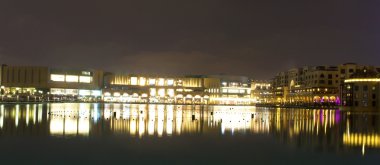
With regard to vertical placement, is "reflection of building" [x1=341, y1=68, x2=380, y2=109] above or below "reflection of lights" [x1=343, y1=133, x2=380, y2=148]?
above

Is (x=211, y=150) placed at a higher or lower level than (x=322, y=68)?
lower

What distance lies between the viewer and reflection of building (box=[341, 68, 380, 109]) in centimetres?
12131

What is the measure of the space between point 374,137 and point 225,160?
1616cm

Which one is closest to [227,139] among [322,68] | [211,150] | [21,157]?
[211,150]

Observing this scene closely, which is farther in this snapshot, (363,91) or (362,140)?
(363,91)

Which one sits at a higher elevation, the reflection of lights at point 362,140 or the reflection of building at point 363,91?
the reflection of building at point 363,91

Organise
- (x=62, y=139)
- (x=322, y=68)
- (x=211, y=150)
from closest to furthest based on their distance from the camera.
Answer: (x=211, y=150)
(x=62, y=139)
(x=322, y=68)

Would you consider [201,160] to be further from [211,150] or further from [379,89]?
[379,89]

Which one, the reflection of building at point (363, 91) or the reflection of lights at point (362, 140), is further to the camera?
the reflection of building at point (363, 91)

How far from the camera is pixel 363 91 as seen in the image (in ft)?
403

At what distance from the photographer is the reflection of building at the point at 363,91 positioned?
121 metres

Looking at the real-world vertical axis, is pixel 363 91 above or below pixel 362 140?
above

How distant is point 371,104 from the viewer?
121 metres

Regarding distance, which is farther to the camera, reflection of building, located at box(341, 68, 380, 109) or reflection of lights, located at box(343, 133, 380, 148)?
reflection of building, located at box(341, 68, 380, 109)
